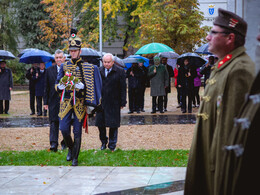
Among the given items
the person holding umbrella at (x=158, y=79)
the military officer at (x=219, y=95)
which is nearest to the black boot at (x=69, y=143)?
the military officer at (x=219, y=95)

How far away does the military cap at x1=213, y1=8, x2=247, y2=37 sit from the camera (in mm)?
4148

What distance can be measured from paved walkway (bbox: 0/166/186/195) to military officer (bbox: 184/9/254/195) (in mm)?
2343

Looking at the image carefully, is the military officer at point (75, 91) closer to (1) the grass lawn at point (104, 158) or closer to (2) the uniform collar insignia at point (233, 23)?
(1) the grass lawn at point (104, 158)

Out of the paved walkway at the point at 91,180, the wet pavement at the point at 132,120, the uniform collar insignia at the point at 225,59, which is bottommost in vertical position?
the wet pavement at the point at 132,120

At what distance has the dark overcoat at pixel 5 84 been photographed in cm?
1895

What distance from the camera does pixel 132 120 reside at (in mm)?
16438

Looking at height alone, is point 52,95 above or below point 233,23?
below

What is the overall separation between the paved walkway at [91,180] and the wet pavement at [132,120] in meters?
7.16

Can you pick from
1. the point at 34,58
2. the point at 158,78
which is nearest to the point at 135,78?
the point at 158,78

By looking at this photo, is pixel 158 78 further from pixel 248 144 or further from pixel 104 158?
pixel 248 144

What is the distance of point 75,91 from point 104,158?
1.39 metres

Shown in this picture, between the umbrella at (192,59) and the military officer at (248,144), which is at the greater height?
the military officer at (248,144)

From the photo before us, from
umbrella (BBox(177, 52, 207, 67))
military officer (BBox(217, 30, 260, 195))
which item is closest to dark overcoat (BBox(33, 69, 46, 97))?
umbrella (BBox(177, 52, 207, 67))

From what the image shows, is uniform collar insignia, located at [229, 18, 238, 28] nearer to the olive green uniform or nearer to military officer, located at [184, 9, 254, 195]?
military officer, located at [184, 9, 254, 195]
